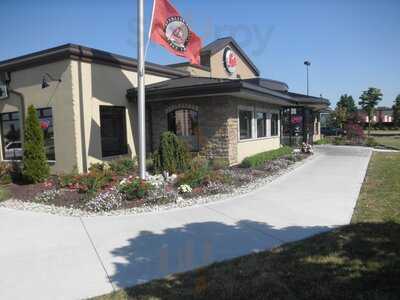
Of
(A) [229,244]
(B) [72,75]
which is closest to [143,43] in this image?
(B) [72,75]

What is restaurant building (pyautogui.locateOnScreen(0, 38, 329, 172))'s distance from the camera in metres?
10.9

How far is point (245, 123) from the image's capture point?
13344mm

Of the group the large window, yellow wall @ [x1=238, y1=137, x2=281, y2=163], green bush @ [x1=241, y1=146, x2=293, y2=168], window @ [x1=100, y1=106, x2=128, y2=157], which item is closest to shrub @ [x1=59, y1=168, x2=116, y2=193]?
window @ [x1=100, y1=106, x2=128, y2=157]

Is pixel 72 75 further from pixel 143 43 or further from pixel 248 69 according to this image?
pixel 248 69

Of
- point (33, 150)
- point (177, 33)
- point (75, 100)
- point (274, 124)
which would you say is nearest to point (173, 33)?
point (177, 33)

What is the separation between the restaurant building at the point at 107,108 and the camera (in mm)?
10906

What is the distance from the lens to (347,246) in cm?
462

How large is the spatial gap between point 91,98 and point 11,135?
481 centimetres

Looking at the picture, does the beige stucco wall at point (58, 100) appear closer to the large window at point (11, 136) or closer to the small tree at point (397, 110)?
the large window at point (11, 136)

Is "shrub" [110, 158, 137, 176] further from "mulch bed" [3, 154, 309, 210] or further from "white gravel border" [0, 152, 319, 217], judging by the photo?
"white gravel border" [0, 152, 319, 217]

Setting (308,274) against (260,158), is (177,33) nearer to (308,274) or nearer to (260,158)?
(260,158)

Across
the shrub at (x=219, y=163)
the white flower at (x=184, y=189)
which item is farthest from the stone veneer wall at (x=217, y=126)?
the white flower at (x=184, y=189)

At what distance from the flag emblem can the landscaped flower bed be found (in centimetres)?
298

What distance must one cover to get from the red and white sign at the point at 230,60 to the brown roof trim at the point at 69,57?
971cm
